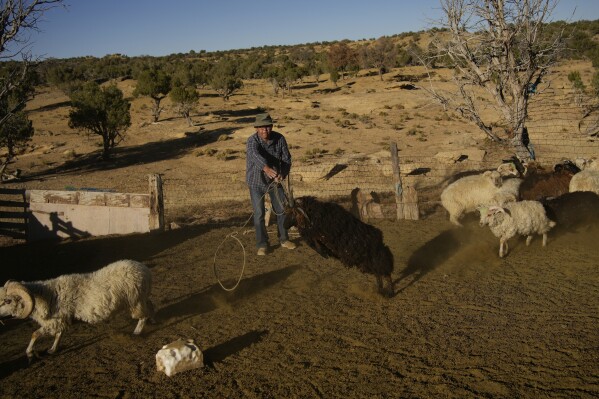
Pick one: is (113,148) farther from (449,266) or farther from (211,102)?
(449,266)

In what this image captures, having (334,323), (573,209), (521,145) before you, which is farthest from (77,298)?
(521,145)

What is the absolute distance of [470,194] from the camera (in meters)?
10.1

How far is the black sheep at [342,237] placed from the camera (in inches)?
258

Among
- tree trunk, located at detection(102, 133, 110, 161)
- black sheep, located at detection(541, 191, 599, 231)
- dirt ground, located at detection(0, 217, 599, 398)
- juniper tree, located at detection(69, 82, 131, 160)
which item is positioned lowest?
dirt ground, located at detection(0, 217, 599, 398)

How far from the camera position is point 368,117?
34.5 m

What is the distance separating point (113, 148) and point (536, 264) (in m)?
26.4

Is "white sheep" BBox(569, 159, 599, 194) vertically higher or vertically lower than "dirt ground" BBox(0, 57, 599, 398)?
higher

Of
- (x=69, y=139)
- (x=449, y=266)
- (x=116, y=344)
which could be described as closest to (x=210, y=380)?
(x=116, y=344)

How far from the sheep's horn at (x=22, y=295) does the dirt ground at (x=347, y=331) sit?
0.56 m

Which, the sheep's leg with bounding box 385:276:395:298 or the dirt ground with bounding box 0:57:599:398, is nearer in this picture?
the dirt ground with bounding box 0:57:599:398

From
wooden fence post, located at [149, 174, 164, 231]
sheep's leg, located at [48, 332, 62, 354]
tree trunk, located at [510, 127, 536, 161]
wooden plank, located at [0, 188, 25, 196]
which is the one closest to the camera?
sheep's leg, located at [48, 332, 62, 354]

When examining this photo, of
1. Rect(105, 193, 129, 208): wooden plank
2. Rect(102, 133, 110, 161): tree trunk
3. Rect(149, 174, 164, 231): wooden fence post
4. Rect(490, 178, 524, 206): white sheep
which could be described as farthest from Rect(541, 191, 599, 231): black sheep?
Rect(102, 133, 110, 161): tree trunk

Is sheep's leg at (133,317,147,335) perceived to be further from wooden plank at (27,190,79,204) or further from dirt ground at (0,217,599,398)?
wooden plank at (27,190,79,204)

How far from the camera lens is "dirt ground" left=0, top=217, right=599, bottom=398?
4.44 meters
